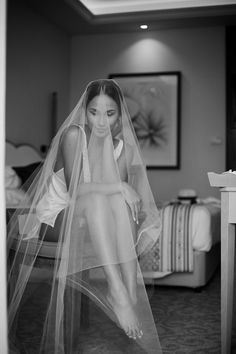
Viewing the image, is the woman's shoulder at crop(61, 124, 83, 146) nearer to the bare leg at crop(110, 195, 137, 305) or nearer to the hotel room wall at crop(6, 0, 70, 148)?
the bare leg at crop(110, 195, 137, 305)

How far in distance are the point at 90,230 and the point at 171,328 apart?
0.80m

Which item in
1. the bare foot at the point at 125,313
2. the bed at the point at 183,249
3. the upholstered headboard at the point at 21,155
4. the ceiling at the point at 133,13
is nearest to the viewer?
the bare foot at the point at 125,313

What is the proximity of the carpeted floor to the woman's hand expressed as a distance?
464 millimetres

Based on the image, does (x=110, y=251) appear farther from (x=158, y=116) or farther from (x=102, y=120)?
(x=158, y=116)

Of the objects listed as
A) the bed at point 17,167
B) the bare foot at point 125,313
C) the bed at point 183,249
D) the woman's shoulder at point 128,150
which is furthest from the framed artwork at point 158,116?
the bare foot at point 125,313

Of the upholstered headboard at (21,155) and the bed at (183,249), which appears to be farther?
the upholstered headboard at (21,155)

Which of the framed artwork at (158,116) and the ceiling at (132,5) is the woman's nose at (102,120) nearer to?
the ceiling at (132,5)

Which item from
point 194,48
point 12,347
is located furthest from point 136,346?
point 194,48

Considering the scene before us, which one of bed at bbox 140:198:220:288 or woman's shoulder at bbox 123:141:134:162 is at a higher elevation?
woman's shoulder at bbox 123:141:134:162

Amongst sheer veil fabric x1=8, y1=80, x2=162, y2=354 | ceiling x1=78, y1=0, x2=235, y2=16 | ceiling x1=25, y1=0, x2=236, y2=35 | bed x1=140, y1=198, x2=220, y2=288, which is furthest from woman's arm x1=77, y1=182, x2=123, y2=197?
ceiling x1=78, y1=0, x2=235, y2=16

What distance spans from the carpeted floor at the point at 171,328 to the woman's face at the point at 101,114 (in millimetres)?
804

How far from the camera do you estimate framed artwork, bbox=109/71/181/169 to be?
5762 mm

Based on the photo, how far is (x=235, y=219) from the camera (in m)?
1.83

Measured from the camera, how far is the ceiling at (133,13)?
504cm
